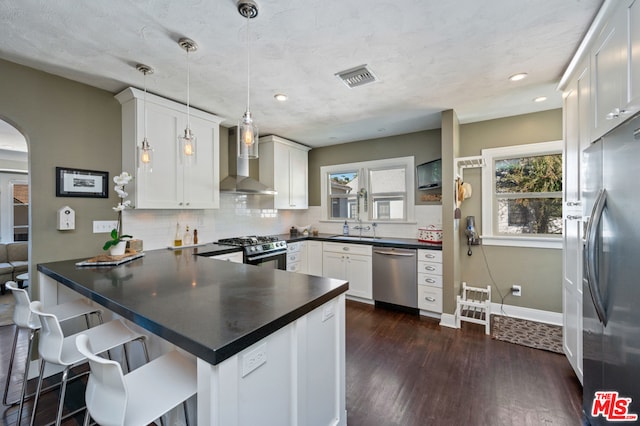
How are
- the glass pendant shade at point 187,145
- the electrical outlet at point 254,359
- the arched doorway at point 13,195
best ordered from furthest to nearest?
the arched doorway at point 13,195 → the glass pendant shade at point 187,145 → the electrical outlet at point 254,359

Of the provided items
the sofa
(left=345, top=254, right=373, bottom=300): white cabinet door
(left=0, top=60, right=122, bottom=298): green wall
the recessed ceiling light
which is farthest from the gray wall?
the sofa

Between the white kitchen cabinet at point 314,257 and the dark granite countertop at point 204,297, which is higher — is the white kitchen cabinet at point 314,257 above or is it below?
below

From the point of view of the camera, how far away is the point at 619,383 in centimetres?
125

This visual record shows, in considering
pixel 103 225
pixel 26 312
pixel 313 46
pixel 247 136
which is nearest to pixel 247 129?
pixel 247 136

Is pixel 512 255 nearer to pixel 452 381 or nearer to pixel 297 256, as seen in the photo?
pixel 452 381

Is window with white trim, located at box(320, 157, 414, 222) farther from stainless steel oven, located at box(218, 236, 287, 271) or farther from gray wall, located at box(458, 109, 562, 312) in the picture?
stainless steel oven, located at box(218, 236, 287, 271)

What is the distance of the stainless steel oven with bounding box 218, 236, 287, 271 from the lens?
3.32 metres

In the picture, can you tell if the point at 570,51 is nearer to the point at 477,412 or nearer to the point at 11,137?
the point at 477,412

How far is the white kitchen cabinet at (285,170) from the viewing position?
14.1 ft

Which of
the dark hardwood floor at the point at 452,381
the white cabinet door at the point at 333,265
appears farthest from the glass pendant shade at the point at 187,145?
the white cabinet door at the point at 333,265

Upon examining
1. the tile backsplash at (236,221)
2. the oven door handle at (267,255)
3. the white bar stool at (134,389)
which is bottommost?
the white bar stool at (134,389)

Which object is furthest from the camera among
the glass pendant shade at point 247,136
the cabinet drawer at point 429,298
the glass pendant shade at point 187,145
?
the cabinet drawer at point 429,298

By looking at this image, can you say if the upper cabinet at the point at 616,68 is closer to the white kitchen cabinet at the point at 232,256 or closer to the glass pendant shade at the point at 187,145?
the glass pendant shade at the point at 187,145

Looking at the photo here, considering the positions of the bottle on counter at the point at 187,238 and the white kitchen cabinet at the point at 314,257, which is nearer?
the bottle on counter at the point at 187,238
